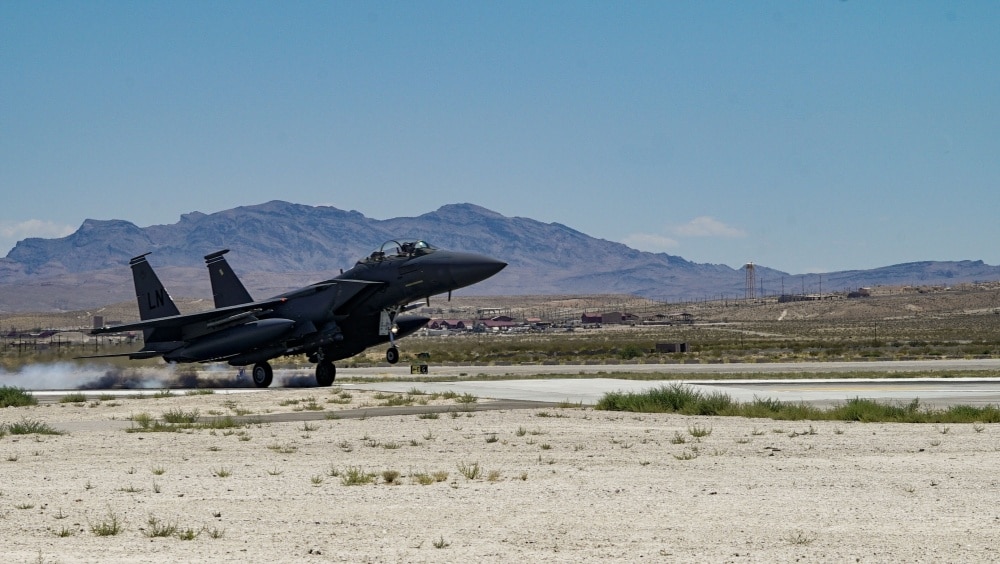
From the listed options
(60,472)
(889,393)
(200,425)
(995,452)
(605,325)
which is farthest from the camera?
(605,325)

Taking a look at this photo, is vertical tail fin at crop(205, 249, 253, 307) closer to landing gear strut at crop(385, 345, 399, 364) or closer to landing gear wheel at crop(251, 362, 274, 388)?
landing gear wheel at crop(251, 362, 274, 388)

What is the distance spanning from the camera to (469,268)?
1357 inches

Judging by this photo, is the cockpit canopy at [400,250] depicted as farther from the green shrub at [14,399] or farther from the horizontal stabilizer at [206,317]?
the green shrub at [14,399]

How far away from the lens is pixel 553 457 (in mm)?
16672

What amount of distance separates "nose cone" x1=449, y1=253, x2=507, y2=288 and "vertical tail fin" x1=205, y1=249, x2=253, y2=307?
9.46m

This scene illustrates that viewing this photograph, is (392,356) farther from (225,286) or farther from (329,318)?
(225,286)

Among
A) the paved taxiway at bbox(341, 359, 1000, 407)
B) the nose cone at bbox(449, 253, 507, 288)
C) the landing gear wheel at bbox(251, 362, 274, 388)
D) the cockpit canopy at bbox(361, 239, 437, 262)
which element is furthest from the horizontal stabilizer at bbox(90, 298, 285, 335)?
the nose cone at bbox(449, 253, 507, 288)

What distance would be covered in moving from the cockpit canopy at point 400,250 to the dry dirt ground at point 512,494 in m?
14.3

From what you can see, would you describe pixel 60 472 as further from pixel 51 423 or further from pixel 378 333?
pixel 378 333

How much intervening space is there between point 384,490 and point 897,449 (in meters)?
8.24

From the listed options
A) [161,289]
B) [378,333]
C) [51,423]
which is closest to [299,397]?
[378,333]

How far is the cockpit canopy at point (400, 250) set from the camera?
1410 inches

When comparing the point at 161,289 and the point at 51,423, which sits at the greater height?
the point at 161,289

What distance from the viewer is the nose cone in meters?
34.5
